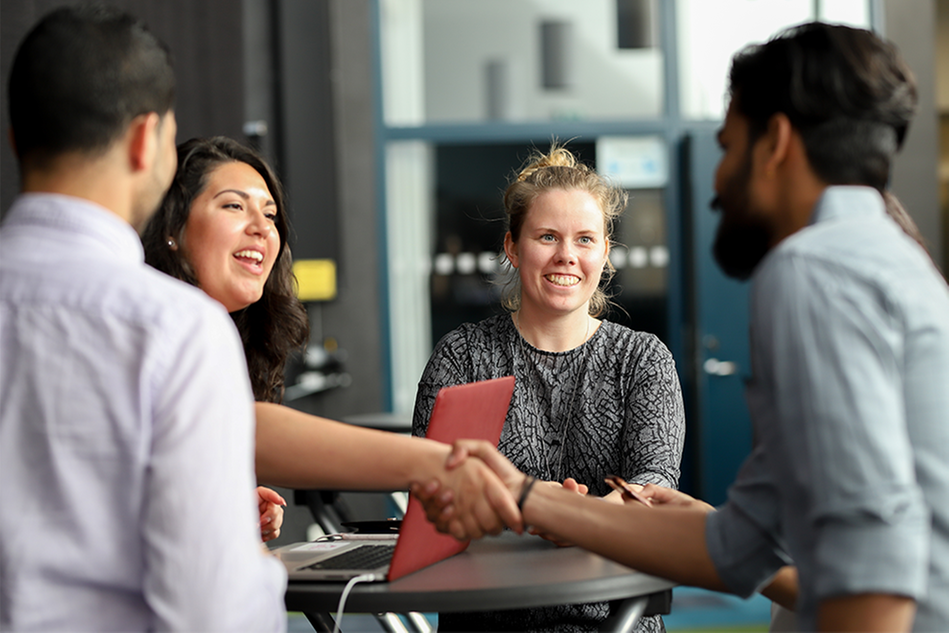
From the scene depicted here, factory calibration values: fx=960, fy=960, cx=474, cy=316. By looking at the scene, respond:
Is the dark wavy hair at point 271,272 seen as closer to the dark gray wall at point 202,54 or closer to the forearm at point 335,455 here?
the forearm at point 335,455

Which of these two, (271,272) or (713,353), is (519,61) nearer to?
(713,353)

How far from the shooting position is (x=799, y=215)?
1098 mm

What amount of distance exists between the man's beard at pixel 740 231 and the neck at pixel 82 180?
0.70 meters

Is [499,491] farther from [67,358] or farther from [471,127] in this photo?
[471,127]

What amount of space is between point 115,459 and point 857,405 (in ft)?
2.34

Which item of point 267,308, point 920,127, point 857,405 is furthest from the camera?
point 920,127

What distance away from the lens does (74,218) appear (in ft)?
3.28

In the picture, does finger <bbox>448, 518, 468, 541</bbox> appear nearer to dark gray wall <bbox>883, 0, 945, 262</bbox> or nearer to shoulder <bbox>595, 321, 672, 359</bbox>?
shoulder <bbox>595, 321, 672, 359</bbox>

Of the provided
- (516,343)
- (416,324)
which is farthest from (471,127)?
(516,343)

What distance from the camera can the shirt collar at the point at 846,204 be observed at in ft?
3.40

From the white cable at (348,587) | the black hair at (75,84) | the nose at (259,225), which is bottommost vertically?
the white cable at (348,587)

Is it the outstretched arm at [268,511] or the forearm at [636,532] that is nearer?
the forearm at [636,532]

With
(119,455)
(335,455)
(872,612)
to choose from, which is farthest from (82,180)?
(872,612)

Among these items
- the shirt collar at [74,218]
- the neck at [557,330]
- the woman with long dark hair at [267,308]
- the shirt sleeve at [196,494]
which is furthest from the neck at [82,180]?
the neck at [557,330]
